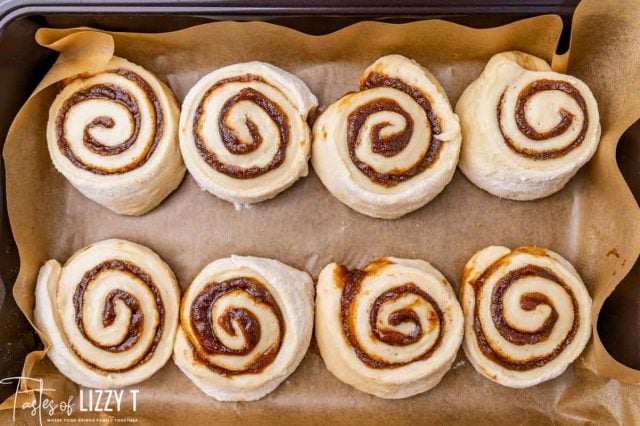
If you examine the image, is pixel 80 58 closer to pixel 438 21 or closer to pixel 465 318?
pixel 438 21

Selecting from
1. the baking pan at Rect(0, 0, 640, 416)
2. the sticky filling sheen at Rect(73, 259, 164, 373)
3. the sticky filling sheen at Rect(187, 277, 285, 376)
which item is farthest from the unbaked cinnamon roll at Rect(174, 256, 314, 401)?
the baking pan at Rect(0, 0, 640, 416)

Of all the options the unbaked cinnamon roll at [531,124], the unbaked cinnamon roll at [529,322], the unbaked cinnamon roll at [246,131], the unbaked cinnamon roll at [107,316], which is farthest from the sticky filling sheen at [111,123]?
the unbaked cinnamon roll at [529,322]

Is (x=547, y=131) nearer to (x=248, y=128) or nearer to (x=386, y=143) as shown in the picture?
(x=386, y=143)

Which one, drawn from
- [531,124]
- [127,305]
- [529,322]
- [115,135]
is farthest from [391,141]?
[127,305]

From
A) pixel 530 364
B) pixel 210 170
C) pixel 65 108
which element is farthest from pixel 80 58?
pixel 530 364

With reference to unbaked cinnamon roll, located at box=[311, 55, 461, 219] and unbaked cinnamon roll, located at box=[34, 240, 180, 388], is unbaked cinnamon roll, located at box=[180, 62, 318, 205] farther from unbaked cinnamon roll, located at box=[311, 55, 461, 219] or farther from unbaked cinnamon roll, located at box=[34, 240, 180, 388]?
unbaked cinnamon roll, located at box=[34, 240, 180, 388]
